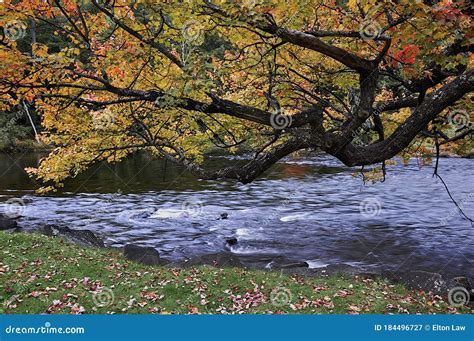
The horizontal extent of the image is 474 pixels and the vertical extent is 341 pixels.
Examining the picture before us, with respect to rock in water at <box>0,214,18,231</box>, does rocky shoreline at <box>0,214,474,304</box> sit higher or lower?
lower

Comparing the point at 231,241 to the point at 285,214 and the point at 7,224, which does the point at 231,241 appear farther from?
the point at 7,224

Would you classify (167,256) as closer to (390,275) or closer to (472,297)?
(390,275)

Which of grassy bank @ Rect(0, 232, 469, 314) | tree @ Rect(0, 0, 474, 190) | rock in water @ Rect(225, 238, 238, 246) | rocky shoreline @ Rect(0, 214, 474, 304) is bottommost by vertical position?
rock in water @ Rect(225, 238, 238, 246)

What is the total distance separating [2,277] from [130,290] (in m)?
3.70

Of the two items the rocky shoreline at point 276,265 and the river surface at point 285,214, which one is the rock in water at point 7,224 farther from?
the rocky shoreline at point 276,265

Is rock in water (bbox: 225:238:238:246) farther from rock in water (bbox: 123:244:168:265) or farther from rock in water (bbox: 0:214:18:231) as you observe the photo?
rock in water (bbox: 0:214:18:231)

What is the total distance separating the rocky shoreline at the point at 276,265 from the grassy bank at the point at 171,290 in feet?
2.26

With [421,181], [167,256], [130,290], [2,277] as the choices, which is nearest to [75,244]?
[167,256]

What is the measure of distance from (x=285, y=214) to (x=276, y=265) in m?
9.98

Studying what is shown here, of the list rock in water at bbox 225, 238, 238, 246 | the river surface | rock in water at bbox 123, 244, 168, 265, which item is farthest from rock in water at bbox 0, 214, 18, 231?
rock in water at bbox 225, 238, 238, 246

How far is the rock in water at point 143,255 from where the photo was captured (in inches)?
613

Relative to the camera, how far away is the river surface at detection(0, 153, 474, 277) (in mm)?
18859

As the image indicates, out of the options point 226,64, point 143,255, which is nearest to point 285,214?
point 143,255

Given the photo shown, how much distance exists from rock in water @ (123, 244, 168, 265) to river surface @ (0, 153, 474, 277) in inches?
91.2
